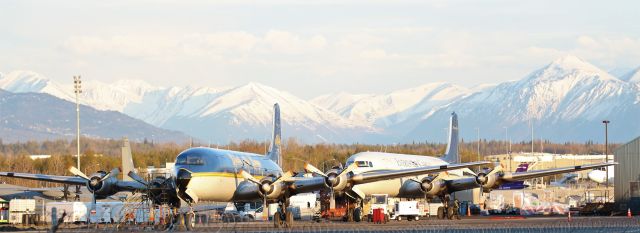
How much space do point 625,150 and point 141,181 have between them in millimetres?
51040

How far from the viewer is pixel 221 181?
63.8m

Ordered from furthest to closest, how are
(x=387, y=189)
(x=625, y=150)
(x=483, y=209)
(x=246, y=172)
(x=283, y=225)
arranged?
(x=483, y=209) < (x=625, y=150) < (x=387, y=189) < (x=246, y=172) < (x=283, y=225)

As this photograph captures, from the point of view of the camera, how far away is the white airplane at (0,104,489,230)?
61938 millimetres

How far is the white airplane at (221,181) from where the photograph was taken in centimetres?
6194

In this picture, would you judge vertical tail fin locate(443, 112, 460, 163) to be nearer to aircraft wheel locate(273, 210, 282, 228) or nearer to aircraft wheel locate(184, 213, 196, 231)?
aircraft wheel locate(273, 210, 282, 228)

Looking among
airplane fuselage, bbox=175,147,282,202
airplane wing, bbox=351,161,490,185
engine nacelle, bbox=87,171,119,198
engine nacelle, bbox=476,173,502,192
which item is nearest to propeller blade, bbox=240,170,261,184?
airplane fuselage, bbox=175,147,282,202

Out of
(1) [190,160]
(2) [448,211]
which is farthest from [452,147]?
(1) [190,160]

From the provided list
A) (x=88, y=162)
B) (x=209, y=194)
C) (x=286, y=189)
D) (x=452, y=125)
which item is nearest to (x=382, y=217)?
(x=286, y=189)

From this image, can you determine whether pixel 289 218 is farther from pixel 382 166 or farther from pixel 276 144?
pixel 276 144

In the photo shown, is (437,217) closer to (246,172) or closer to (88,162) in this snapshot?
(246,172)

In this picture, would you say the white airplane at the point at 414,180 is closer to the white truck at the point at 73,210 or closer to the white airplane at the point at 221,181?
the white airplane at the point at 221,181

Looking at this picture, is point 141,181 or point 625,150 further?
point 625,150

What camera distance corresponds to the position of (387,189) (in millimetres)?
80375

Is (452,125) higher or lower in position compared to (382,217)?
higher
